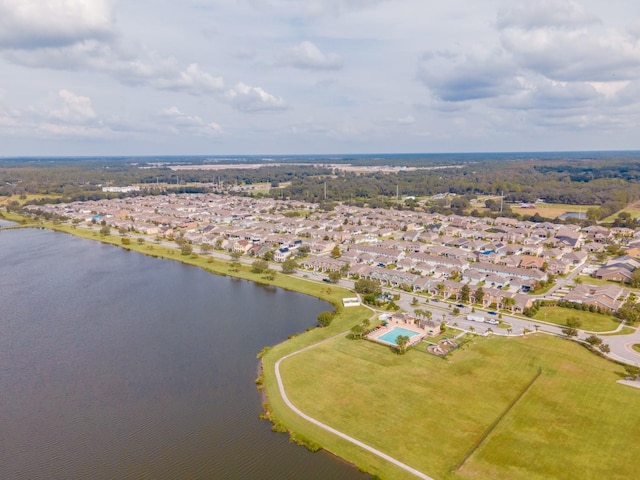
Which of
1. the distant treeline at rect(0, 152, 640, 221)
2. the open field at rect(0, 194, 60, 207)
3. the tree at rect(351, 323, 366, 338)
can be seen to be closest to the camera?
the tree at rect(351, 323, 366, 338)

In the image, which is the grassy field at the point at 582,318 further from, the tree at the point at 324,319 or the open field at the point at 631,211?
the open field at the point at 631,211

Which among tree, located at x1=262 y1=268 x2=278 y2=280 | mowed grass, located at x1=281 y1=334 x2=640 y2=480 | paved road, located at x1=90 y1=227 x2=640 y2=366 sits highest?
tree, located at x1=262 y1=268 x2=278 y2=280

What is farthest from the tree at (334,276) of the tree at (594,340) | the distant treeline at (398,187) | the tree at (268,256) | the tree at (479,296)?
the distant treeline at (398,187)

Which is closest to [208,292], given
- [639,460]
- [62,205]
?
[639,460]

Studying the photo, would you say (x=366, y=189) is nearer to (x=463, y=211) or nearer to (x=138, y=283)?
(x=463, y=211)

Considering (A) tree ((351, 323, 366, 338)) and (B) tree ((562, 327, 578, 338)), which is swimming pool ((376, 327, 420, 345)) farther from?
(B) tree ((562, 327, 578, 338))

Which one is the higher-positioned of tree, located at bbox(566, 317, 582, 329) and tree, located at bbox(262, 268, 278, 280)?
tree, located at bbox(566, 317, 582, 329)

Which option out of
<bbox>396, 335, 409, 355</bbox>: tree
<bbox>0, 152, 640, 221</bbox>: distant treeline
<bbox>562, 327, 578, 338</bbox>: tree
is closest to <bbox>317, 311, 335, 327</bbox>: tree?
<bbox>396, 335, 409, 355</bbox>: tree
